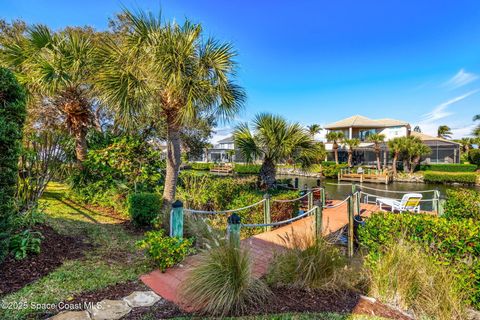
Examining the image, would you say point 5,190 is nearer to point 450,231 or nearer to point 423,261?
point 423,261

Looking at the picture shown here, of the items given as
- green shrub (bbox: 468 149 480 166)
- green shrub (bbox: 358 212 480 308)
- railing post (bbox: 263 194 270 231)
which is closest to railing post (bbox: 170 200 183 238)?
railing post (bbox: 263 194 270 231)

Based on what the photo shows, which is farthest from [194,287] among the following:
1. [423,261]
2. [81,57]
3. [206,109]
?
[81,57]

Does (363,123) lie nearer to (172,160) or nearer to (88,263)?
(172,160)

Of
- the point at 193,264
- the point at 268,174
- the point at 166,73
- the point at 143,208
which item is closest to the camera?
the point at 193,264

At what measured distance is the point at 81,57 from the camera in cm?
777

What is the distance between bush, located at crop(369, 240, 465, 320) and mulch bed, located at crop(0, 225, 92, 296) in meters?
4.83

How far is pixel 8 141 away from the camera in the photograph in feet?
11.8

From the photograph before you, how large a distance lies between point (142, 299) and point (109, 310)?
413mm

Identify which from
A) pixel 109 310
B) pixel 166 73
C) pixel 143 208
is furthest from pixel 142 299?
pixel 166 73

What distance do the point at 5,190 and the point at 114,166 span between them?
188 inches

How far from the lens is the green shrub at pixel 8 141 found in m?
3.53

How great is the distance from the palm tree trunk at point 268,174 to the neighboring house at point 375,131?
2759 centimetres

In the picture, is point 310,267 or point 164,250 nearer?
point 310,267

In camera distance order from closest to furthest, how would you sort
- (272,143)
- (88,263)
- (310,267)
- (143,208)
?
1. (310,267)
2. (88,263)
3. (143,208)
4. (272,143)
